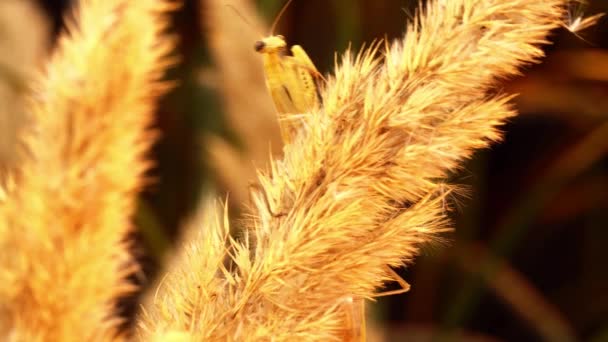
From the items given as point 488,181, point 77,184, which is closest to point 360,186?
point 77,184

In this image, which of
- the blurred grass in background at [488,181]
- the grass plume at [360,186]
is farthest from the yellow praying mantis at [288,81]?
the blurred grass in background at [488,181]

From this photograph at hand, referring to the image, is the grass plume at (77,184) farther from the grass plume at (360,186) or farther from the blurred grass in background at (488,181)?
the blurred grass in background at (488,181)

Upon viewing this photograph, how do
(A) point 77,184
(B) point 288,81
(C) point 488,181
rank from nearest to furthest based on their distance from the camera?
(A) point 77,184 → (B) point 288,81 → (C) point 488,181

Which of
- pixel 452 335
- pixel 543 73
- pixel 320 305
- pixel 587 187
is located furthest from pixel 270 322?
pixel 587 187

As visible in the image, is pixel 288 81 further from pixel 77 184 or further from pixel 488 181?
pixel 488 181

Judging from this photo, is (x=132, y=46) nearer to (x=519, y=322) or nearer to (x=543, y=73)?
(x=543, y=73)

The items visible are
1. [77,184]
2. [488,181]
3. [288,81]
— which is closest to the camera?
[77,184]
